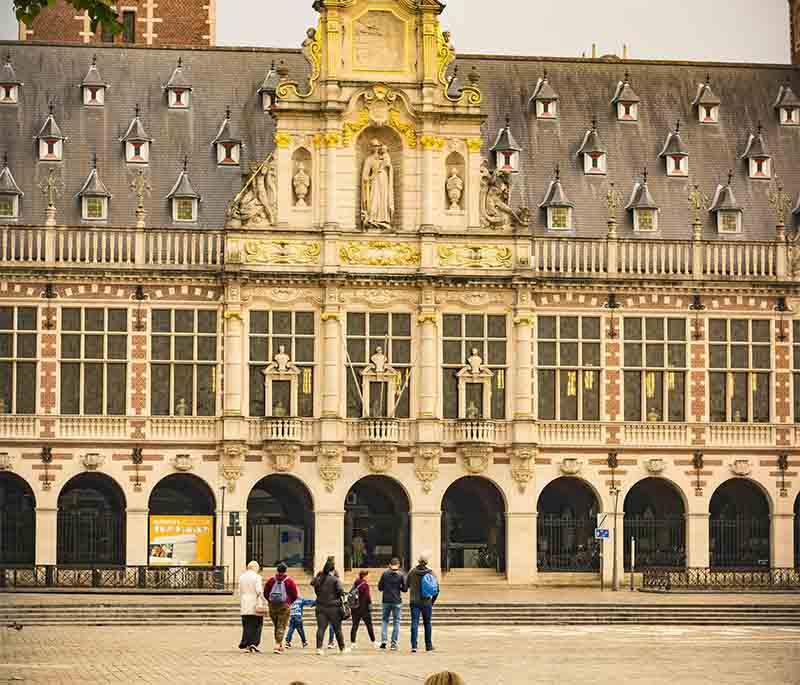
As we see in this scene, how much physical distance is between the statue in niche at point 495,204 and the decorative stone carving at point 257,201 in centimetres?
705

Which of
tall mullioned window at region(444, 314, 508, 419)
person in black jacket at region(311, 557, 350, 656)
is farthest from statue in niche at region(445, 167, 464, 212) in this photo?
person in black jacket at region(311, 557, 350, 656)

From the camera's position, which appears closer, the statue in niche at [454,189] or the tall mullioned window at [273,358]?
the tall mullioned window at [273,358]

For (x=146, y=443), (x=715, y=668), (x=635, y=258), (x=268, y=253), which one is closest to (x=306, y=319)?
(x=268, y=253)

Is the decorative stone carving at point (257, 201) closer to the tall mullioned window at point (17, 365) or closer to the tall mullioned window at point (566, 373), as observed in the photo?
the tall mullioned window at point (17, 365)

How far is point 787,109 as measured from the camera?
236 feet

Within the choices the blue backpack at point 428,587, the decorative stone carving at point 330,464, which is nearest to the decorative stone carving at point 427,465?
the decorative stone carving at point 330,464

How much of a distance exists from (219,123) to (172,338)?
904 centimetres

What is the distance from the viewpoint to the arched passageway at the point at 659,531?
6669 centimetres

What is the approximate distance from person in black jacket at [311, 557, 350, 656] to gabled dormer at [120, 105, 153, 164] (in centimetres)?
3256

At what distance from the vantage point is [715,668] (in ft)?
114

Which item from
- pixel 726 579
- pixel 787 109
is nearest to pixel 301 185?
pixel 787 109

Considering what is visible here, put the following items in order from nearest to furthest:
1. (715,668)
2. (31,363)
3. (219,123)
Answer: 1. (715,668)
2. (31,363)
3. (219,123)

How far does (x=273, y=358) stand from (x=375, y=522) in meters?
6.85

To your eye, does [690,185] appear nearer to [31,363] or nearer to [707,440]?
[707,440]
